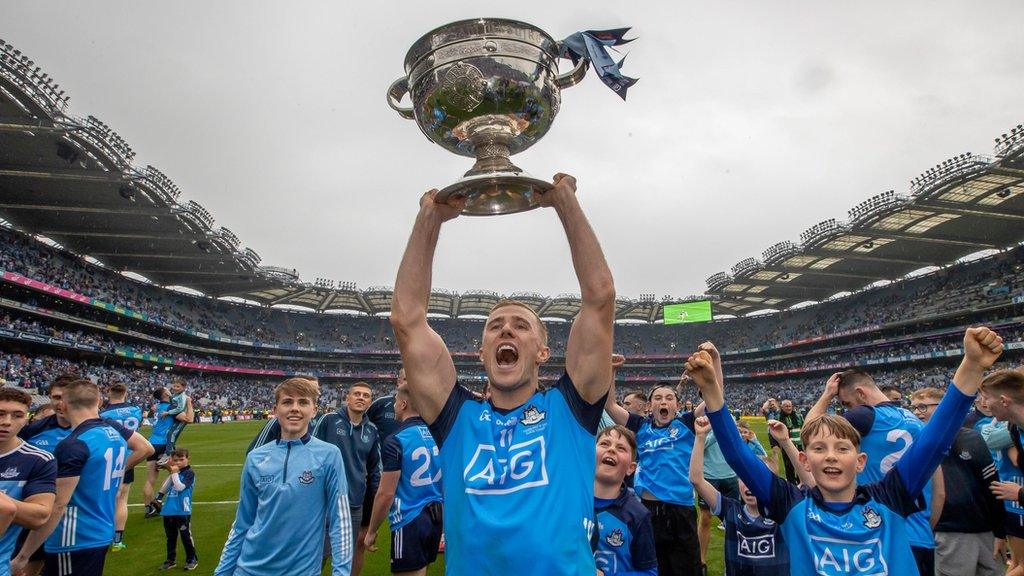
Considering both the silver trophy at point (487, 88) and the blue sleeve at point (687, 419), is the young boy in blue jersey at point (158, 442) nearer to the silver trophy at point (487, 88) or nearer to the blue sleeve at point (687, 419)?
the blue sleeve at point (687, 419)

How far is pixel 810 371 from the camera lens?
5503cm

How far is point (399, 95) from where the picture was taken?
10.3 feet

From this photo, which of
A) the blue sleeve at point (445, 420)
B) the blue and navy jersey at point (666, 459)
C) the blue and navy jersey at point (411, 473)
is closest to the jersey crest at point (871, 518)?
the blue sleeve at point (445, 420)

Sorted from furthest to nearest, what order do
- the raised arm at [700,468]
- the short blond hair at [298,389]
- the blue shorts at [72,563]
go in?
1. the raised arm at [700,468]
2. the blue shorts at [72,563]
3. the short blond hair at [298,389]

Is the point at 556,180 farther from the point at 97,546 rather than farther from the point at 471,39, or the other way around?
the point at 97,546

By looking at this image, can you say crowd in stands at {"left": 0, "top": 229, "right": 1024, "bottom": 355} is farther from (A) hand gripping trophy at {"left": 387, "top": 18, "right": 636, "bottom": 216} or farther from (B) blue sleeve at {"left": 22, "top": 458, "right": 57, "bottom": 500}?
(A) hand gripping trophy at {"left": 387, "top": 18, "right": 636, "bottom": 216}

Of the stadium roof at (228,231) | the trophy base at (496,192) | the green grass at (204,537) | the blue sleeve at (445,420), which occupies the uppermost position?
the stadium roof at (228,231)

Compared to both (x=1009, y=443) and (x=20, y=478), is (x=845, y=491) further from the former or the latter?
(x=20, y=478)

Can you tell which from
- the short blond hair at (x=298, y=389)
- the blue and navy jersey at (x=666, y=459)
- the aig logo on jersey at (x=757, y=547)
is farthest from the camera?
the blue and navy jersey at (x=666, y=459)

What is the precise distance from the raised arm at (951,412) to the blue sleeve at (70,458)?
5.48 meters

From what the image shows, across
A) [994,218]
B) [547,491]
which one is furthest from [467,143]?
[994,218]

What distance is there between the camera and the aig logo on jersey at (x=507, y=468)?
6.90 feet

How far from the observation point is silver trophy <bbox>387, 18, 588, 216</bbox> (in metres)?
2.51

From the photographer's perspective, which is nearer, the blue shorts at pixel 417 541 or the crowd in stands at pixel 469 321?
the blue shorts at pixel 417 541
